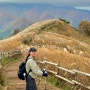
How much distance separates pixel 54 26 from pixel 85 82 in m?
58.6

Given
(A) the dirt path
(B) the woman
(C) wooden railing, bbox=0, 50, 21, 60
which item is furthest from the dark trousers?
(C) wooden railing, bbox=0, 50, 21, 60

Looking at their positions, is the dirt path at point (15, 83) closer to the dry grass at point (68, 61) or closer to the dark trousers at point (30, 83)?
the dry grass at point (68, 61)

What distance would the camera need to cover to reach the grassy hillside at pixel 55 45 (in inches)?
813

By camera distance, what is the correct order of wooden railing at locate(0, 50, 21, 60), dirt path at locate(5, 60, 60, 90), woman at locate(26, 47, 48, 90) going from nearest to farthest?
woman at locate(26, 47, 48, 90)
dirt path at locate(5, 60, 60, 90)
wooden railing at locate(0, 50, 21, 60)

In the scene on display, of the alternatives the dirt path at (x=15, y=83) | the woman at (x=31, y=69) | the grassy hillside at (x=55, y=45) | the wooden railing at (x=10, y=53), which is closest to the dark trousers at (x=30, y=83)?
the woman at (x=31, y=69)

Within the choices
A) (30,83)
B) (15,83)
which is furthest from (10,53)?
(30,83)

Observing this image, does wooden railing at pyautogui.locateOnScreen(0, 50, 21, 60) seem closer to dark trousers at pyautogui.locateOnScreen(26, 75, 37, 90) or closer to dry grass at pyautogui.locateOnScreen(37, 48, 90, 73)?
dry grass at pyautogui.locateOnScreen(37, 48, 90, 73)

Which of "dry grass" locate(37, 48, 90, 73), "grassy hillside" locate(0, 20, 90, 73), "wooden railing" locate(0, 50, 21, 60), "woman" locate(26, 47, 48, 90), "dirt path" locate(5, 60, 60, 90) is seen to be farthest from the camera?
"wooden railing" locate(0, 50, 21, 60)

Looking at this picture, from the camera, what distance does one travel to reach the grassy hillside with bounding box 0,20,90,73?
20.7 m

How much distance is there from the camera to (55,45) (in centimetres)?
4331

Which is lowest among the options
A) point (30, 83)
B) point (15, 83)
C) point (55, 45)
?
point (55, 45)

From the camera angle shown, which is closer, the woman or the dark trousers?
the woman

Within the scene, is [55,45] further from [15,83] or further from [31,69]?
[31,69]

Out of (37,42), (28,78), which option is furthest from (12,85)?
(37,42)
